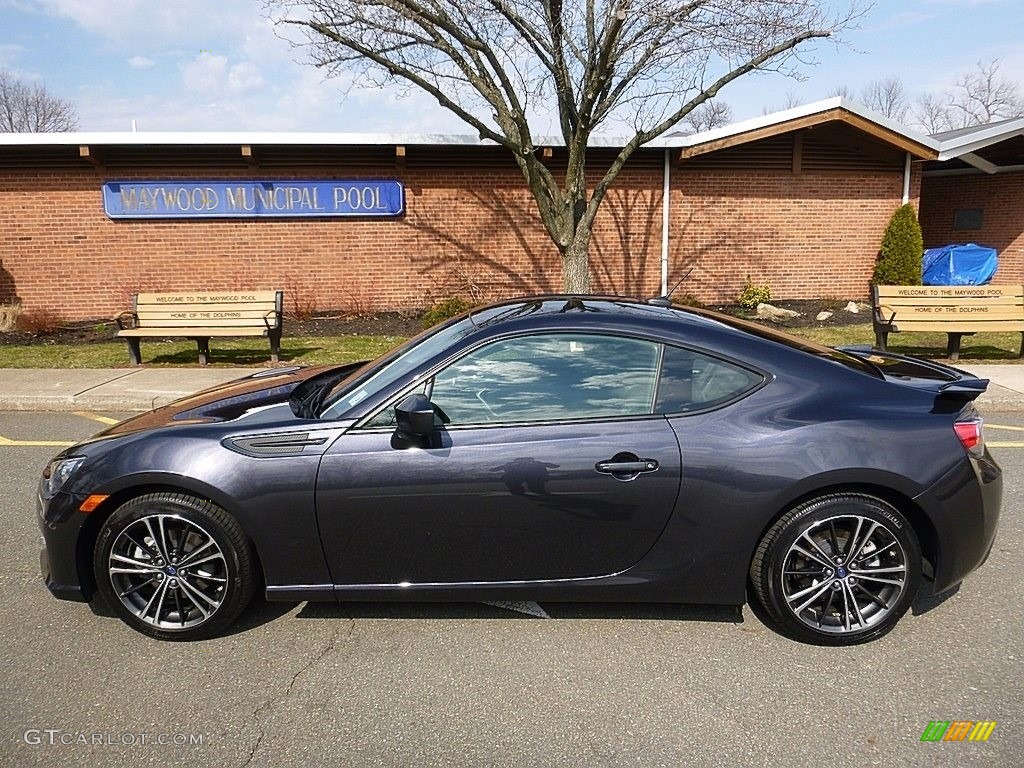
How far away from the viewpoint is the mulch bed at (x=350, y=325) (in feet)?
38.5

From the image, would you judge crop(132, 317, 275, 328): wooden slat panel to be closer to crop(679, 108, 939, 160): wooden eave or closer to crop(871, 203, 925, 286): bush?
crop(679, 108, 939, 160): wooden eave

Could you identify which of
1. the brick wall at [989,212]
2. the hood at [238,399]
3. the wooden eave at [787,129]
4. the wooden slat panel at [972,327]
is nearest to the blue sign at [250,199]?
the wooden eave at [787,129]

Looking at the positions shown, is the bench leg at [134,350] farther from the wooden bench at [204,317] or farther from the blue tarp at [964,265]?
the blue tarp at [964,265]

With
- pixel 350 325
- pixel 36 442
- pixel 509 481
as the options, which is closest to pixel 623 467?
pixel 509 481

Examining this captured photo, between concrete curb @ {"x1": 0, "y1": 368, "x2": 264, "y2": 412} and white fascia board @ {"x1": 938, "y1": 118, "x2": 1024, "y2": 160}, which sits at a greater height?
white fascia board @ {"x1": 938, "y1": 118, "x2": 1024, "y2": 160}

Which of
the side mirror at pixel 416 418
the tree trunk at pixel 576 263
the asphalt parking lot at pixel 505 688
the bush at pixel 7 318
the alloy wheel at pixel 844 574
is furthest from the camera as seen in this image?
the bush at pixel 7 318

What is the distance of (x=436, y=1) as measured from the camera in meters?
9.60

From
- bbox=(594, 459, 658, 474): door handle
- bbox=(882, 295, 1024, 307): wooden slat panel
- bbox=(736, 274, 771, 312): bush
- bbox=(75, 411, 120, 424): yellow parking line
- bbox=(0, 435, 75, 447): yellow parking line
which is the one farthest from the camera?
bbox=(736, 274, 771, 312): bush

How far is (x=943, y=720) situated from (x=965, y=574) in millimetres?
724

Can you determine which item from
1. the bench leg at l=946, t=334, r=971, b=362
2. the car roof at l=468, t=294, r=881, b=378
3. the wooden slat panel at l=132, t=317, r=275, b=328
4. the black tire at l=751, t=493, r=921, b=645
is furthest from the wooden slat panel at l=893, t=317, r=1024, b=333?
the wooden slat panel at l=132, t=317, r=275, b=328

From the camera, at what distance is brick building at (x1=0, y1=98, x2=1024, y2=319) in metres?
12.4

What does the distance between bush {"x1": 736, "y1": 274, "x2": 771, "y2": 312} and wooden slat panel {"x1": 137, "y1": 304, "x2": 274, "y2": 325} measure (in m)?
8.87

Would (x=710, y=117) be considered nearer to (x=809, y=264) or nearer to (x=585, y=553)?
(x=809, y=264)

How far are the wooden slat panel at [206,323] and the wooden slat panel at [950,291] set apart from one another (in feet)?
27.7
